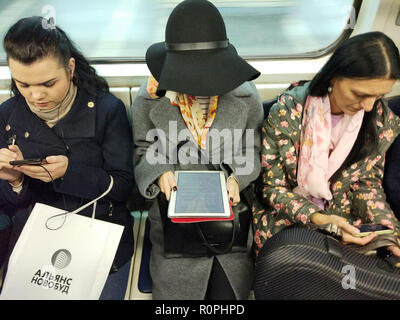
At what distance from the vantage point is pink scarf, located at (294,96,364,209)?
143 cm

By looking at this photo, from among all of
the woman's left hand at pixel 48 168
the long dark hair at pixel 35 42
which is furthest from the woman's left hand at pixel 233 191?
the long dark hair at pixel 35 42

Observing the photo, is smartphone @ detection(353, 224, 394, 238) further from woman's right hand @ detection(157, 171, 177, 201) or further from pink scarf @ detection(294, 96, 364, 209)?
woman's right hand @ detection(157, 171, 177, 201)

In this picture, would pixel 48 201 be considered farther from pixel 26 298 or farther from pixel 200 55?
pixel 200 55

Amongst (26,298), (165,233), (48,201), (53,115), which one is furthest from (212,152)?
(26,298)

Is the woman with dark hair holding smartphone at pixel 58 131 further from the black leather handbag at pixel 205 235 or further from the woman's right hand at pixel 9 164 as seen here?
the black leather handbag at pixel 205 235

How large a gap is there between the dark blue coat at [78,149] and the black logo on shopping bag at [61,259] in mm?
247

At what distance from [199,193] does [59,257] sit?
0.69m

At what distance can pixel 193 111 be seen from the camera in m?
1.50

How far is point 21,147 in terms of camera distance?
1.42m

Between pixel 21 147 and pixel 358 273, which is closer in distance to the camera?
pixel 358 273

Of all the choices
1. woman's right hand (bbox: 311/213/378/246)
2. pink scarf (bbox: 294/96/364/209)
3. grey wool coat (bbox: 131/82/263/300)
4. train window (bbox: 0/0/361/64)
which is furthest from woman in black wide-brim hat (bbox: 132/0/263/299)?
train window (bbox: 0/0/361/64)

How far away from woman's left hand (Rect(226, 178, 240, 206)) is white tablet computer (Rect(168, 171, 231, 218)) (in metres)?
0.06

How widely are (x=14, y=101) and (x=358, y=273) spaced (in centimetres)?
164

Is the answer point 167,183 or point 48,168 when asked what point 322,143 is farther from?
point 48,168
